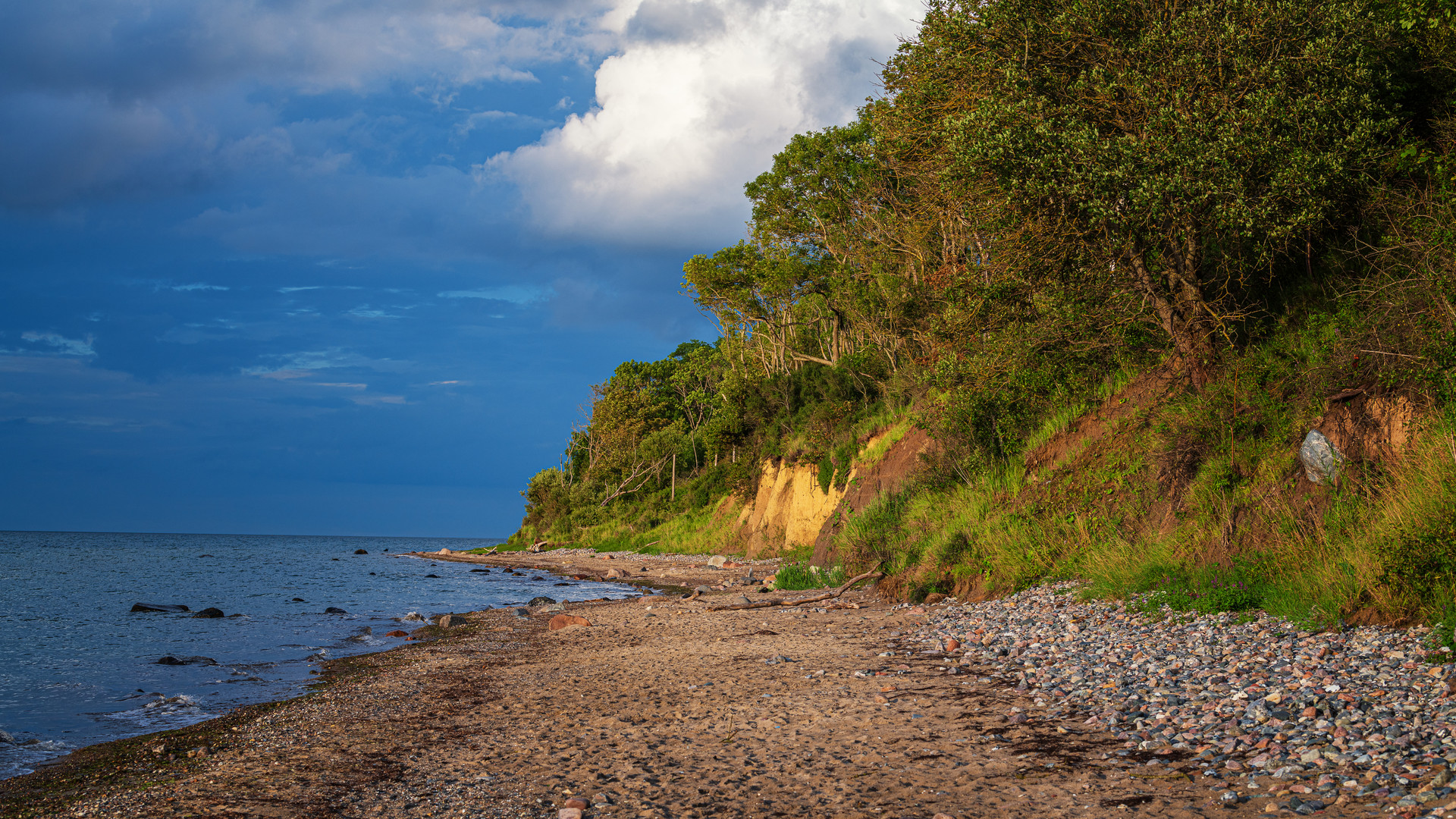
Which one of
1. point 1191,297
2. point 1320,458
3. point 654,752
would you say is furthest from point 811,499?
point 654,752

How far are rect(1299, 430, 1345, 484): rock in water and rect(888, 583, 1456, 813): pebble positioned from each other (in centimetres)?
230

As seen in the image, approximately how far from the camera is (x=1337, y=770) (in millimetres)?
4668

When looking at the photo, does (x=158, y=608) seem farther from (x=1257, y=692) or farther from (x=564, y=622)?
(x=1257, y=692)

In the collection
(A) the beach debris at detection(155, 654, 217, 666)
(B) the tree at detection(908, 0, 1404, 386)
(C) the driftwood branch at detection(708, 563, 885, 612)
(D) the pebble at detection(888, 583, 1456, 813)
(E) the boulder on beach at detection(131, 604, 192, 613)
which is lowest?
(E) the boulder on beach at detection(131, 604, 192, 613)

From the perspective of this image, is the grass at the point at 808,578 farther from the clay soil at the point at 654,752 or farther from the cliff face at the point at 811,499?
the clay soil at the point at 654,752

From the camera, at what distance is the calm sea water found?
1061 centimetres

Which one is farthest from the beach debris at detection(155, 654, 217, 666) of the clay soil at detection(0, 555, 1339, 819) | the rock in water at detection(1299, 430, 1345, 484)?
the rock in water at detection(1299, 430, 1345, 484)

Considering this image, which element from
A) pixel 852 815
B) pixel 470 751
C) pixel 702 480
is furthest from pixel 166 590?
pixel 852 815

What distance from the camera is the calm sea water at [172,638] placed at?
1061 cm

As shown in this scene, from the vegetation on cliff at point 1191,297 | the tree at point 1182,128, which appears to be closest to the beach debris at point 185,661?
the vegetation on cliff at point 1191,297

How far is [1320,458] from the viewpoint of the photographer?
32.0 feet

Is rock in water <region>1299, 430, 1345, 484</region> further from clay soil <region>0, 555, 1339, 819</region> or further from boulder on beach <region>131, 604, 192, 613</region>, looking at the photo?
boulder on beach <region>131, 604, 192, 613</region>

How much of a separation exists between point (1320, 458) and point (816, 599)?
9.83m

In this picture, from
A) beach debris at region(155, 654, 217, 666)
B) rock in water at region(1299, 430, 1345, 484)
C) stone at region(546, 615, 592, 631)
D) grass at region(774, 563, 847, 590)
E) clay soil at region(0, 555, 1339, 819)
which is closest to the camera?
clay soil at region(0, 555, 1339, 819)
